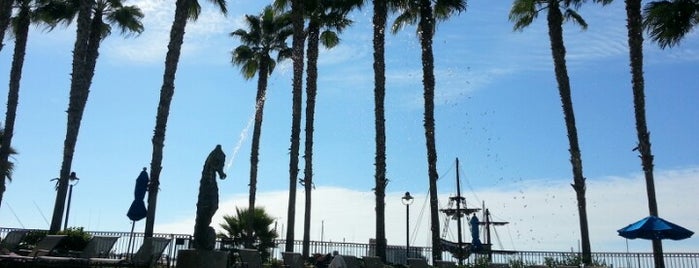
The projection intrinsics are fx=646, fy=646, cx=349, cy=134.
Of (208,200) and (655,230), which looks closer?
(208,200)

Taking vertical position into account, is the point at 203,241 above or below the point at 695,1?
below

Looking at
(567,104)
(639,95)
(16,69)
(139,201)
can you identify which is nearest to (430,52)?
(567,104)

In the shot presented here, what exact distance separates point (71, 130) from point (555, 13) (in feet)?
64.1

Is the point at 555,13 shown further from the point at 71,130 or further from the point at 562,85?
the point at 71,130

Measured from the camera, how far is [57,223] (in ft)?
77.2

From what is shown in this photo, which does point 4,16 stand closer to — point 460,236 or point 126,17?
point 126,17

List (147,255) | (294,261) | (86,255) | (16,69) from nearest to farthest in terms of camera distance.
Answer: (147,255)
(86,255)
(294,261)
(16,69)

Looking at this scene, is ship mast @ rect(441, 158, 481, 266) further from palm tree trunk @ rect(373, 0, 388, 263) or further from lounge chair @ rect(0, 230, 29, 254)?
lounge chair @ rect(0, 230, 29, 254)

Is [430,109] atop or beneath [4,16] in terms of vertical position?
beneath

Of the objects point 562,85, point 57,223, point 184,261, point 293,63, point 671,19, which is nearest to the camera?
point 184,261

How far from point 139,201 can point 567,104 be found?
53.0 ft

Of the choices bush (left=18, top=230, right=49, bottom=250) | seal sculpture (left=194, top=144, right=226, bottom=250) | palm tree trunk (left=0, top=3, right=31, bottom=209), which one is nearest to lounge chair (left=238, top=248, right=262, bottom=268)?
seal sculpture (left=194, top=144, right=226, bottom=250)

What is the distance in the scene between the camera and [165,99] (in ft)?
69.5

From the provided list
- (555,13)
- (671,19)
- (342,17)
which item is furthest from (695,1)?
(342,17)
